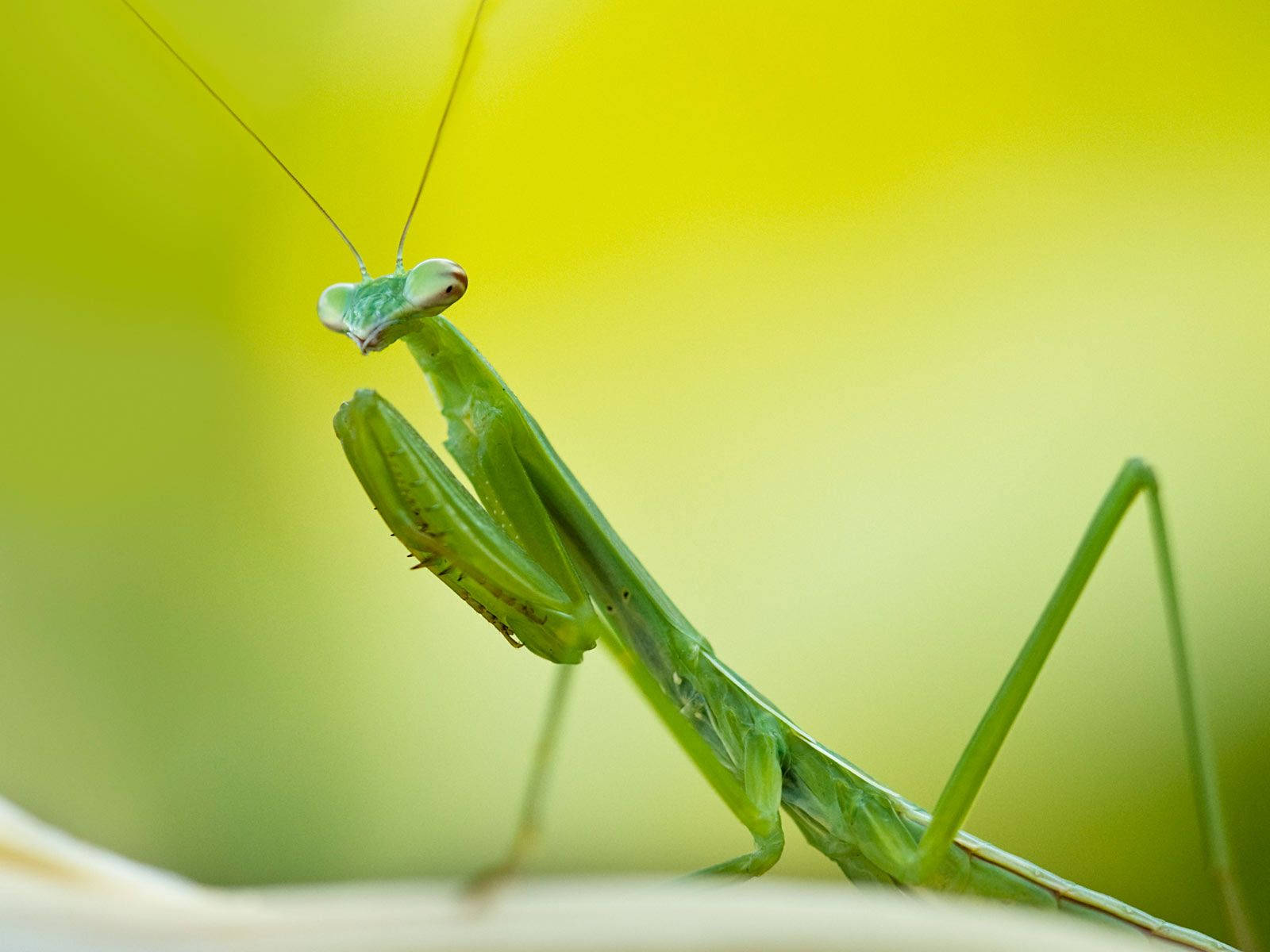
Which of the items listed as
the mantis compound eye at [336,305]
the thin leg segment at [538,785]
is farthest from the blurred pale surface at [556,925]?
the mantis compound eye at [336,305]

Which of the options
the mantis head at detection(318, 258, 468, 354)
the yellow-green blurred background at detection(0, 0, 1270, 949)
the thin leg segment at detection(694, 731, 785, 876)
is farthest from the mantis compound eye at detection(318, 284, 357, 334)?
the yellow-green blurred background at detection(0, 0, 1270, 949)

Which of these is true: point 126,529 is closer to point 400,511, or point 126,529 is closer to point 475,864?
point 475,864

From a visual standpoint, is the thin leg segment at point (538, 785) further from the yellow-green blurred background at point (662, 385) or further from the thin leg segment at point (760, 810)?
the yellow-green blurred background at point (662, 385)

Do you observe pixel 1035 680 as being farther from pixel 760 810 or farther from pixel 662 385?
pixel 662 385

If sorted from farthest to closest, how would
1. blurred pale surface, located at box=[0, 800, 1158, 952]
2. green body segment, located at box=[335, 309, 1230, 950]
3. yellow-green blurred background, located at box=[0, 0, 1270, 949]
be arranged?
yellow-green blurred background, located at box=[0, 0, 1270, 949] < green body segment, located at box=[335, 309, 1230, 950] < blurred pale surface, located at box=[0, 800, 1158, 952]

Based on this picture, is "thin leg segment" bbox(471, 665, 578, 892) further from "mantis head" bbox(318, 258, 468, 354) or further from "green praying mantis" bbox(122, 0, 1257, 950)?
"mantis head" bbox(318, 258, 468, 354)
